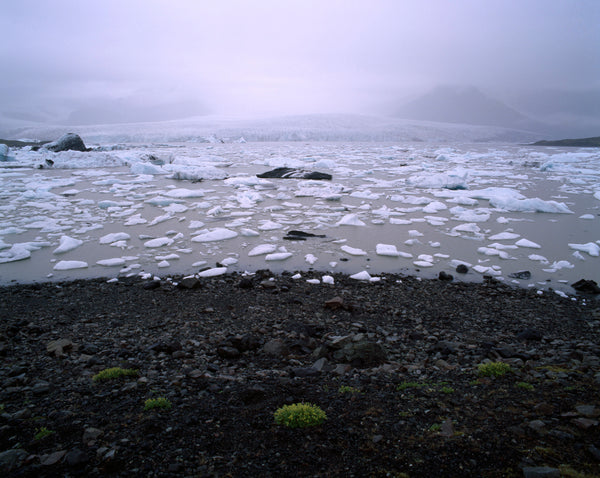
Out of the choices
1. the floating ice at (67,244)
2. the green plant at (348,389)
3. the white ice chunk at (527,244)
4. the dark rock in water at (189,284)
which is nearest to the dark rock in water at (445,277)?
the white ice chunk at (527,244)

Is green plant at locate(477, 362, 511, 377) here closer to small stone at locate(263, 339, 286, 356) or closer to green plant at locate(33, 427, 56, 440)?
small stone at locate(263, 339, 286, 356)

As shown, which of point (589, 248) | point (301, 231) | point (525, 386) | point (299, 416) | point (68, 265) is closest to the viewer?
point (299, 416)

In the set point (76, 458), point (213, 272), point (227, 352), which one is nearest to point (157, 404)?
point (76, 458)

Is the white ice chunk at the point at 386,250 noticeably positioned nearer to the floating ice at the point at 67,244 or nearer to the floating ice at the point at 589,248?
the floating ice at the point at 589,248

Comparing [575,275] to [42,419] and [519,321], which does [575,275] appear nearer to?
[519,321]

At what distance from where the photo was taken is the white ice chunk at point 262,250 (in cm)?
638

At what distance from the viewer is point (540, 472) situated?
1782mm

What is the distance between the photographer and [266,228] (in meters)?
8.01

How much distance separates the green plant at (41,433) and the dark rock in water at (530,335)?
4175 millimetres

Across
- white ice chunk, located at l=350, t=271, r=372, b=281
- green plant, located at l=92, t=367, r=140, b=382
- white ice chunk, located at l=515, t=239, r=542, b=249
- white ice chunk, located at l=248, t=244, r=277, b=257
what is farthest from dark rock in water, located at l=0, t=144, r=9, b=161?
white ice chunk, located at l=515, t=239, r=542, b=249

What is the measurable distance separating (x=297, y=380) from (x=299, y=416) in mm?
565

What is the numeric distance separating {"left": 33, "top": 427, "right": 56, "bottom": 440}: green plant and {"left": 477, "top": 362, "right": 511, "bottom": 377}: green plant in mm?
3142

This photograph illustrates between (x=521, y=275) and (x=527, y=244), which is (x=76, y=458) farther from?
(x=527, y=244)

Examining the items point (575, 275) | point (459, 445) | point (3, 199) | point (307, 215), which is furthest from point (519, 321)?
point (3, 199)
